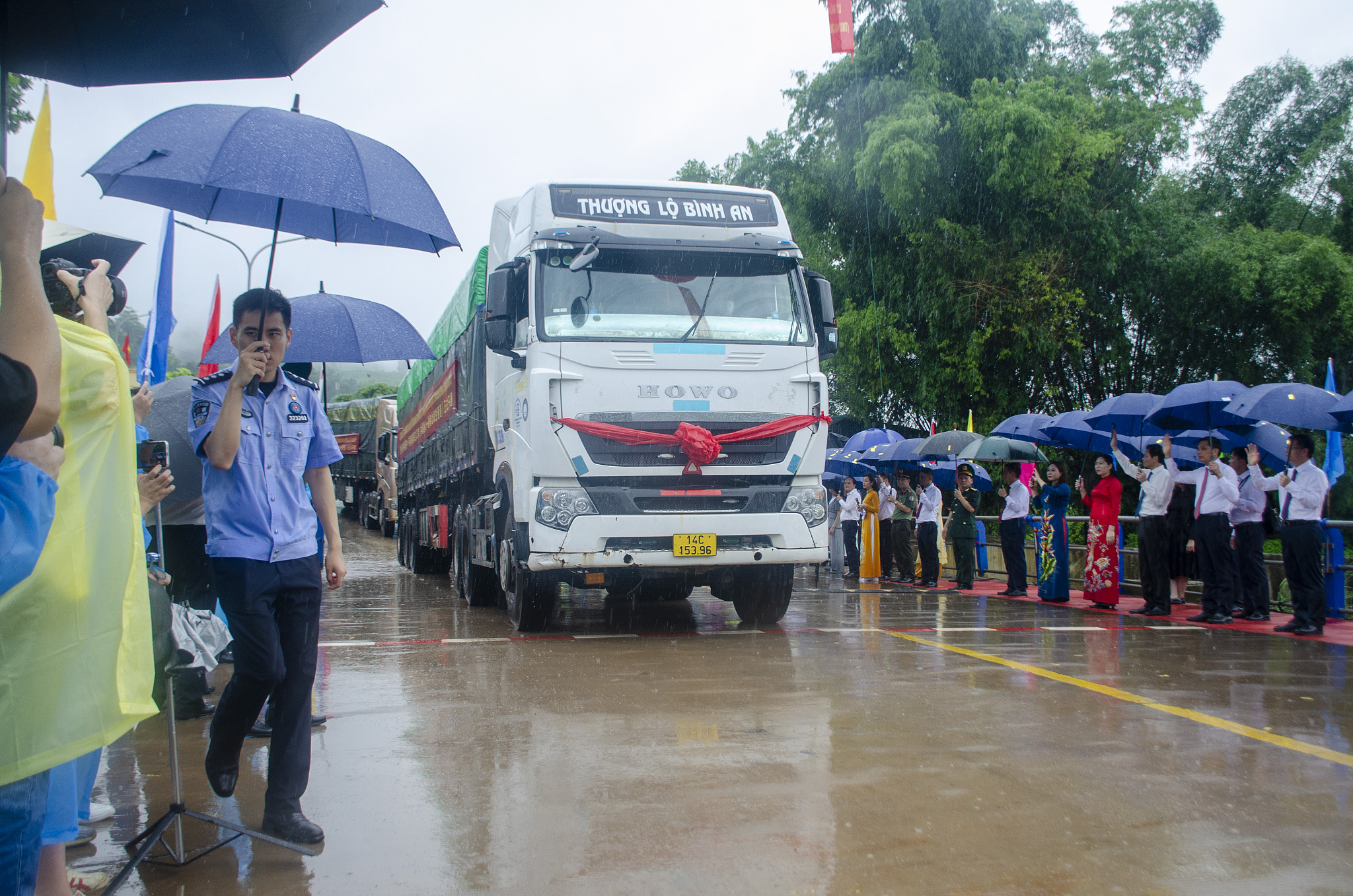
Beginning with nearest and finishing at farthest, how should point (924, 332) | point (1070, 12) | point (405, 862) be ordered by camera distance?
point (405, 862), point (924, 332), point (1070, 12)

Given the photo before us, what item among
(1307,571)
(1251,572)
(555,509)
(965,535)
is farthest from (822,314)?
(965,535)

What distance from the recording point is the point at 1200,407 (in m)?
11.3

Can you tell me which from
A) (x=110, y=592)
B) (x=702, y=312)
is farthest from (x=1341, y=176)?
(x=110, y=592)

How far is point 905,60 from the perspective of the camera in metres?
24.7

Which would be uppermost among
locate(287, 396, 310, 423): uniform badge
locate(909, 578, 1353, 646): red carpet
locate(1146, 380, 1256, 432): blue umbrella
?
locate(1146, 380, 1256, 432): blue umbrella

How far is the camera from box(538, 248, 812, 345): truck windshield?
853 cm

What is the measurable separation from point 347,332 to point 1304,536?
8312mm

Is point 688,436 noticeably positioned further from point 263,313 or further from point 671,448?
point 263,313

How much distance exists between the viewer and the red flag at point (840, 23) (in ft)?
71.5

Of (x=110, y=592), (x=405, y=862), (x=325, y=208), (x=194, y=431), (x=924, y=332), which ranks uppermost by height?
(x=924, y=332)

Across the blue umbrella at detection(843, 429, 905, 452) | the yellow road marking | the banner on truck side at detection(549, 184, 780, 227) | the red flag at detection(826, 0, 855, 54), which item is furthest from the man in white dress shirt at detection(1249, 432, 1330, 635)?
the red flag at detection(826, 0, 855, 54)

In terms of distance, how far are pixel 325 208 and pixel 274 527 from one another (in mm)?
1846

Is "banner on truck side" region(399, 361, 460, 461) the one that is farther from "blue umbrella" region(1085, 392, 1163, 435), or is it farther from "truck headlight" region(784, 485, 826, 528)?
"blue umbrella" region(1085, 392, 1163, 435)

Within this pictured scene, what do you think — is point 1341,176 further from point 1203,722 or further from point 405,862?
point 405,862
